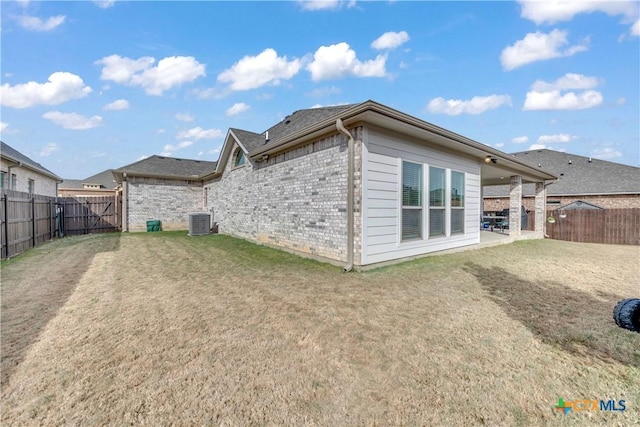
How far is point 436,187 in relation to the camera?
7316 millimetres

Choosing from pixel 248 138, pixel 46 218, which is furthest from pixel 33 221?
pixel 248 138

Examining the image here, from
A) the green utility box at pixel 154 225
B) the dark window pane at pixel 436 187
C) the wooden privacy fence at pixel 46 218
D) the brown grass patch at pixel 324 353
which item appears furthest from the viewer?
the green utility box at pixel 154 225

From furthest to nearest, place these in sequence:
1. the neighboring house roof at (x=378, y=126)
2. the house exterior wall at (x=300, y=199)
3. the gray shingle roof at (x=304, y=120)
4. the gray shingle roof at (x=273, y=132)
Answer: the gray shingle roof at (x=273, y=132) → the gray shingle roof at (x=304, y=120) → the house exterior wall at (x=300, y=199) → the neighboring house roof at (x=378, y=126)

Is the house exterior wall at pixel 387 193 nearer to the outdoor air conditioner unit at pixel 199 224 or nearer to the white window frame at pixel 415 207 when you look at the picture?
the white window frame at pixel 415 207

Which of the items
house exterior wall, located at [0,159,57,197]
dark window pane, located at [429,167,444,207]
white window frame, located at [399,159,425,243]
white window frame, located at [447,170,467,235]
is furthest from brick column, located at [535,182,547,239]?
house exterior wall, located at [0,159,57,197]

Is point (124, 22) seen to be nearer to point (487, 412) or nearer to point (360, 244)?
point (360, 244)

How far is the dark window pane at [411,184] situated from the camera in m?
6.42

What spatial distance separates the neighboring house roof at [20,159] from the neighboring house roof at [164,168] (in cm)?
328

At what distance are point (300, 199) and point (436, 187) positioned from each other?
3.63 meters

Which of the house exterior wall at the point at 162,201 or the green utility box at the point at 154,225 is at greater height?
the house exterior wall at the point at 162,201

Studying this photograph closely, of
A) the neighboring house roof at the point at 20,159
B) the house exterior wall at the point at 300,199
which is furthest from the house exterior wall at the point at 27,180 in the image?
the house exterior wall at the point at 300,199

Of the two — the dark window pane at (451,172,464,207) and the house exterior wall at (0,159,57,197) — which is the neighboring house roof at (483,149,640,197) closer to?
the dark window pane at (451,172,464,207)

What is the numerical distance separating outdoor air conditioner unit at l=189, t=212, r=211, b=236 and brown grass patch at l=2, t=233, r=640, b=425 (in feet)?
24.2

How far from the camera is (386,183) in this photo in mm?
5996
